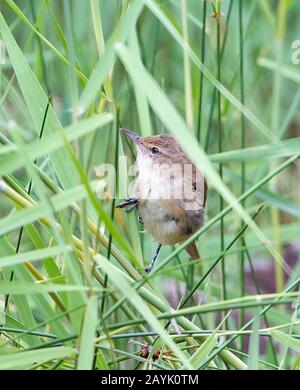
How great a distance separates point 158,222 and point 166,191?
0.10 m

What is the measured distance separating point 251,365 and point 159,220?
0.86m

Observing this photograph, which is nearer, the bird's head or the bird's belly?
the bird's belly

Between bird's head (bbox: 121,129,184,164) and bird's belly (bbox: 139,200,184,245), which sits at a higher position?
bird's head (bbox: 121,129,184,164)

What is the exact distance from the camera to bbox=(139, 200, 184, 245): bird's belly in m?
2.61

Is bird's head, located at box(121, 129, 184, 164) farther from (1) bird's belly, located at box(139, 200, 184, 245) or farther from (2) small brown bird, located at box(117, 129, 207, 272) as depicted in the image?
(1) bird's belly, located at box(139, 200, 184, 245)

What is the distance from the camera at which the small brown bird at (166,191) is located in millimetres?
2609

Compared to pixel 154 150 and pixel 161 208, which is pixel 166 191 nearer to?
pixel 161 208

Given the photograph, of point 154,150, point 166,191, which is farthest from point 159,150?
point 166,191

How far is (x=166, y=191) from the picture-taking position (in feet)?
8.62

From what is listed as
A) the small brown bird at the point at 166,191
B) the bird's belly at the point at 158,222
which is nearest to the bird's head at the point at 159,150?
the small brown bird at the point at 166,191

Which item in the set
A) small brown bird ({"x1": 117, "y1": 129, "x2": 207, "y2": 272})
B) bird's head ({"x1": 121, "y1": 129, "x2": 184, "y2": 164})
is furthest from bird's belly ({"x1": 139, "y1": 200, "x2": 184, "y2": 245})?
bird's head ({"x1": 121, "y1": 129, "x2": 184, "y2": 164})

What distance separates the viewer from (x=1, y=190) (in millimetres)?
1800
